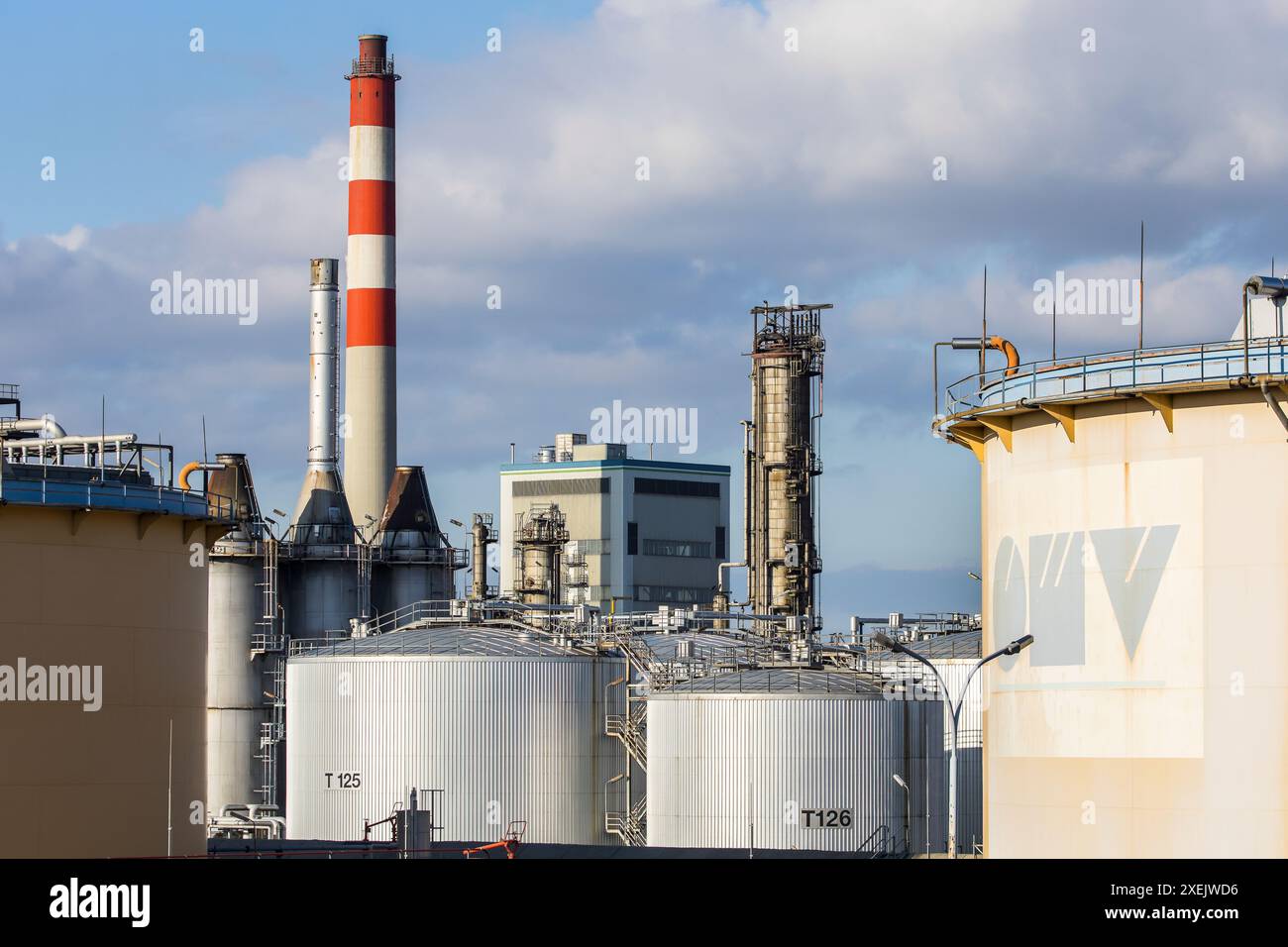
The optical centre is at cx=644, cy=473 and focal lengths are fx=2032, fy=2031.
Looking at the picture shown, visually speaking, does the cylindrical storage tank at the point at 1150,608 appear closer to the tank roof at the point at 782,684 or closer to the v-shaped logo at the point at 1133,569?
the v-shaped logo at the point at 1133,569

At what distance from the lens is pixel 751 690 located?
45.8 m

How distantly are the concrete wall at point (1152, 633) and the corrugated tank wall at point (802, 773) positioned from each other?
14198 millimetres

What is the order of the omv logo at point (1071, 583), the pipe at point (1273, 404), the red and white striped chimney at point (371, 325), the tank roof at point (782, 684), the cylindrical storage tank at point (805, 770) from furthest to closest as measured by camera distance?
the red and white striped chimney at point (371, 325) < the tank roof at point (782, 684) < the cylindrical storage tank at point (805, 770) < the omv logo at point (1071, 583) < the pipe at point (1273, 404)

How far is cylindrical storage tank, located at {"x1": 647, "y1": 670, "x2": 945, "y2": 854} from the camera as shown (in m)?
44.7

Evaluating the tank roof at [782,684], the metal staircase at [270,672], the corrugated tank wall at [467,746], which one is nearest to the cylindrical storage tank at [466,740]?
the corrugated tank wall at [467,746]

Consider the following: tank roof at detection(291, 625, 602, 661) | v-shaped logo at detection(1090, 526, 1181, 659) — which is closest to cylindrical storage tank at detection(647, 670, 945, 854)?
tank roof at detection(291, 625, 602, 661)

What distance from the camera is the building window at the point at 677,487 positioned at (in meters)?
111

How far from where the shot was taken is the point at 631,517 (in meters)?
110

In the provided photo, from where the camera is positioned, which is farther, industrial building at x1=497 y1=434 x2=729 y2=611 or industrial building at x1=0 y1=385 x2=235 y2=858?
industrial building at x1=497 y1=434 x2=729 y2=611

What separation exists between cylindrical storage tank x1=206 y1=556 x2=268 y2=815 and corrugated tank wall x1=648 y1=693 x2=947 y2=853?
20288 millimetres

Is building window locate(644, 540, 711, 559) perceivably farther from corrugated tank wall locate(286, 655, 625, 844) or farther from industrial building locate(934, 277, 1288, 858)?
industrial building locate(934, 277, 1288, 858)

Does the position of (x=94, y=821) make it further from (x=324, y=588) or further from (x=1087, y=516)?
(x=324, y=588)
